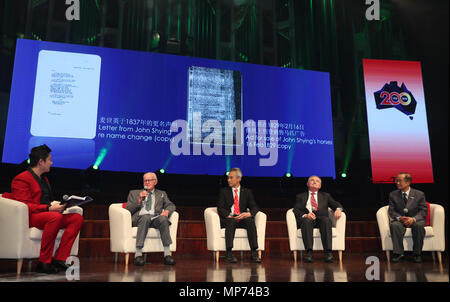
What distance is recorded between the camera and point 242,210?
453cm

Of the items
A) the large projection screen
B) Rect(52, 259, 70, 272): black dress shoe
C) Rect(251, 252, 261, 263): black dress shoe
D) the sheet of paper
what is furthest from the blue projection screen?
Rect(52, 259, 70, 272): black dress shoe

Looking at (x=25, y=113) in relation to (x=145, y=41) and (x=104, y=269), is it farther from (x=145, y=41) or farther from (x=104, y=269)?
(x=104, y=269)

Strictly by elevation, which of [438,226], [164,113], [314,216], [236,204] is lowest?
[438,226]

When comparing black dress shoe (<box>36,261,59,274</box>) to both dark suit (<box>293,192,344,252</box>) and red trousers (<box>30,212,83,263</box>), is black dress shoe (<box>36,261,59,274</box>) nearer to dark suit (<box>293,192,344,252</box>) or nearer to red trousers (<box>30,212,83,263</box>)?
red trousers (<box>30,212,83,263</box>)

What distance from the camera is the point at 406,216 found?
4.44 meters

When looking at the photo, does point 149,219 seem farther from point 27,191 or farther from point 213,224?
point 27,191

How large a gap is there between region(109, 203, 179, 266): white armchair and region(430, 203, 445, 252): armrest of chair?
9.20ft

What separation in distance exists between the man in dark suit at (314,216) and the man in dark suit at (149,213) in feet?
4.63

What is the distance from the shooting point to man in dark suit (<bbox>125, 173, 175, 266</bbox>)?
3.80m

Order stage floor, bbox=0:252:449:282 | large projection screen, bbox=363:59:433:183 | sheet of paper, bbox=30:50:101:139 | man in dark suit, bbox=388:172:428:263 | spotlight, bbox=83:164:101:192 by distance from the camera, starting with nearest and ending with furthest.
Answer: stage floor, bbox=0:252:449:282 → man in dark suit, bbox=388:172:428:263 → sheet of paper, bbox=30:50:101:139 → spotlight, bbox=83:164:101:192 → large projection screen, bbox=363:59:433:183

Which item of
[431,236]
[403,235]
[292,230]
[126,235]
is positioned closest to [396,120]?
[431,236]

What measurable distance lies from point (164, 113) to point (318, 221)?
2.81 m

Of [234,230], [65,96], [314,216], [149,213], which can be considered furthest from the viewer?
[65,96]
